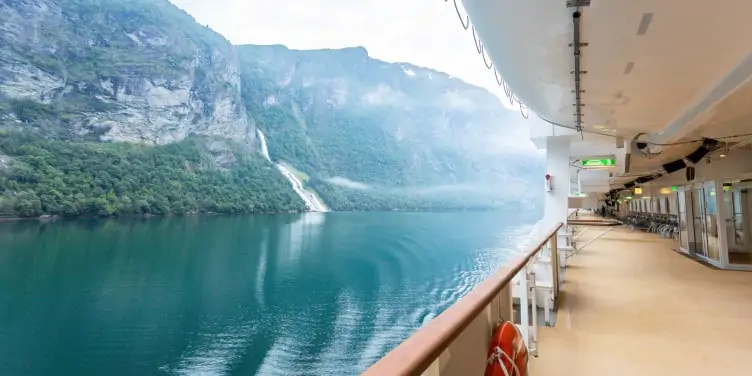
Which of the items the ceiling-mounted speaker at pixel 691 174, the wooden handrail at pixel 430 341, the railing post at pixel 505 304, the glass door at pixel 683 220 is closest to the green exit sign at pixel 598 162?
the ceiling-mounted speaker at pixel 691 174

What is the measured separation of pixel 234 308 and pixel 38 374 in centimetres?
538

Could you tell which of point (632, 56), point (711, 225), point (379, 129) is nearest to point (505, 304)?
point (632, 56)

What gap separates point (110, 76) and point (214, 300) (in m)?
51.5

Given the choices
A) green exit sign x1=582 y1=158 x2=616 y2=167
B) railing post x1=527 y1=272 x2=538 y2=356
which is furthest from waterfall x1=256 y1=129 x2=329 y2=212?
railing post x1=527 y1=272 x2=538 y2=356

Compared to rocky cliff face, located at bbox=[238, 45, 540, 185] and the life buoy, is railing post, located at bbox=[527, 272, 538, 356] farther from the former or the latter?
rocky cliff face, located at bbox=[238, 45, 540, 185]

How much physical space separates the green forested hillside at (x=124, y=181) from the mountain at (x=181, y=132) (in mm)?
152

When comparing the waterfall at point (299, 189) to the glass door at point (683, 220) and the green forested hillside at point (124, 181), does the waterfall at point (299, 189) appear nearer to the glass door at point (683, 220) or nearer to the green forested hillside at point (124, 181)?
the green forested hillside at point (124, 181)

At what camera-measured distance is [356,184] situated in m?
83.6

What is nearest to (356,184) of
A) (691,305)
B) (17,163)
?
(17,163)

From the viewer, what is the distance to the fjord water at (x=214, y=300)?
10.0 metres

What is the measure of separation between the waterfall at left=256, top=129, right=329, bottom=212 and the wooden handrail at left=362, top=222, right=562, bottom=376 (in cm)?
6509

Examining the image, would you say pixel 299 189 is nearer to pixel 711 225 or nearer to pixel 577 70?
pixel 711 225

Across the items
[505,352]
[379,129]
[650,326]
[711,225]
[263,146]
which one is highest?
[379,129]

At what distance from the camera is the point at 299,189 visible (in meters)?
67.1
